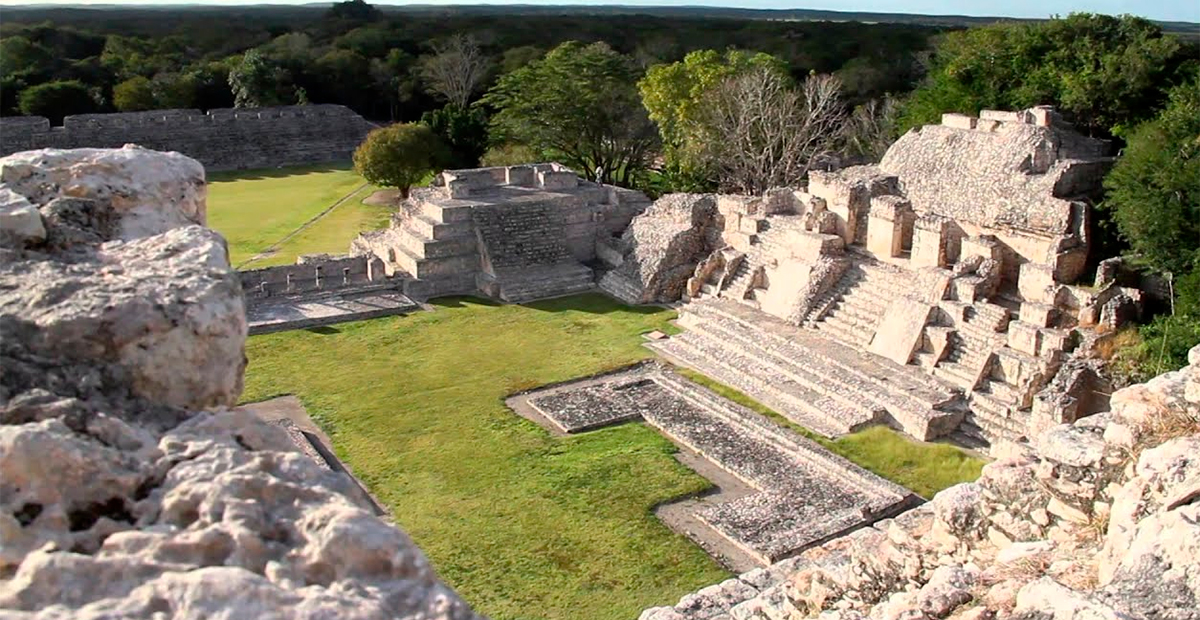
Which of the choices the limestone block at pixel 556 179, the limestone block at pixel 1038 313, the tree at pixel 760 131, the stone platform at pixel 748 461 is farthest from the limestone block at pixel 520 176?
the limestone block at pixel 1038 313

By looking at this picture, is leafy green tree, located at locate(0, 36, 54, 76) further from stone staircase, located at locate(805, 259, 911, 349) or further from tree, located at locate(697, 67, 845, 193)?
stone staircase, located at locate(805, 259, 911, 349)

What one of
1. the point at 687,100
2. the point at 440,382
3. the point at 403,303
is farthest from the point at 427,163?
the point at 440,382

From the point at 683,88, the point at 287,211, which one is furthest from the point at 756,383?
the point at 287,211

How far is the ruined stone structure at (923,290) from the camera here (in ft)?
39.3

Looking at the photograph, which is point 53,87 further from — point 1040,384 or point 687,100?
point 1040,384

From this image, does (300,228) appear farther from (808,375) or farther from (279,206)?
(808,375)

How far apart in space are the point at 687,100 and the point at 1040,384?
13079 mm

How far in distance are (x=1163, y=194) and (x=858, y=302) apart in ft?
13.2

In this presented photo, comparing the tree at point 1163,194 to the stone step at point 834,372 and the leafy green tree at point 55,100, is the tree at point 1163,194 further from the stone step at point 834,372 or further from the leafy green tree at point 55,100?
the leafy green tree at point 55,100

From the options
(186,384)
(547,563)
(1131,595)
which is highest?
(186,384)

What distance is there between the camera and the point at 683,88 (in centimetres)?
2344

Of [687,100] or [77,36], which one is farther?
[77,36]

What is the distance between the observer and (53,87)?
33438mm

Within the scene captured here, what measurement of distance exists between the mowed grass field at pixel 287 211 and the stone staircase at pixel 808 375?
8821 mm
